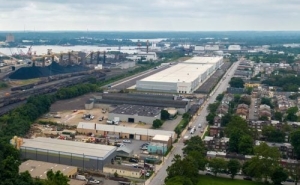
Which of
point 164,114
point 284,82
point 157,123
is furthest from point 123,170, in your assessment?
point 284,82

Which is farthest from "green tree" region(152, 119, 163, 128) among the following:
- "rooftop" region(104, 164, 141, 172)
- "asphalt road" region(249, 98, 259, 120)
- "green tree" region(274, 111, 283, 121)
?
"green tree" region(274, 111, 283, 121)

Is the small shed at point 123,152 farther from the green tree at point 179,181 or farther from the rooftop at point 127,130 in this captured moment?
the green tree at point 179,181

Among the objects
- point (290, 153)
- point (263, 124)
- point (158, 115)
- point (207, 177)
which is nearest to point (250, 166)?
point (207, 177)

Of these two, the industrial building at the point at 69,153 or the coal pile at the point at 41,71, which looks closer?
the industrial building at the point at 69,153

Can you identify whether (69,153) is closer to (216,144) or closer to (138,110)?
(216,144)

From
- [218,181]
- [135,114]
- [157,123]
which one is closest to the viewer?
[218,181]

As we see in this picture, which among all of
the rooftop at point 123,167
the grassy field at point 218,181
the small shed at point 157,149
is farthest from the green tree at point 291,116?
the rooftop at point 123,167

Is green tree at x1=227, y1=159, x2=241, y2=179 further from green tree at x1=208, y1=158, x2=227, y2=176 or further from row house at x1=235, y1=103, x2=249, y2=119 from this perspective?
row house at x1=235, y1=103, x2=249, y2=119
